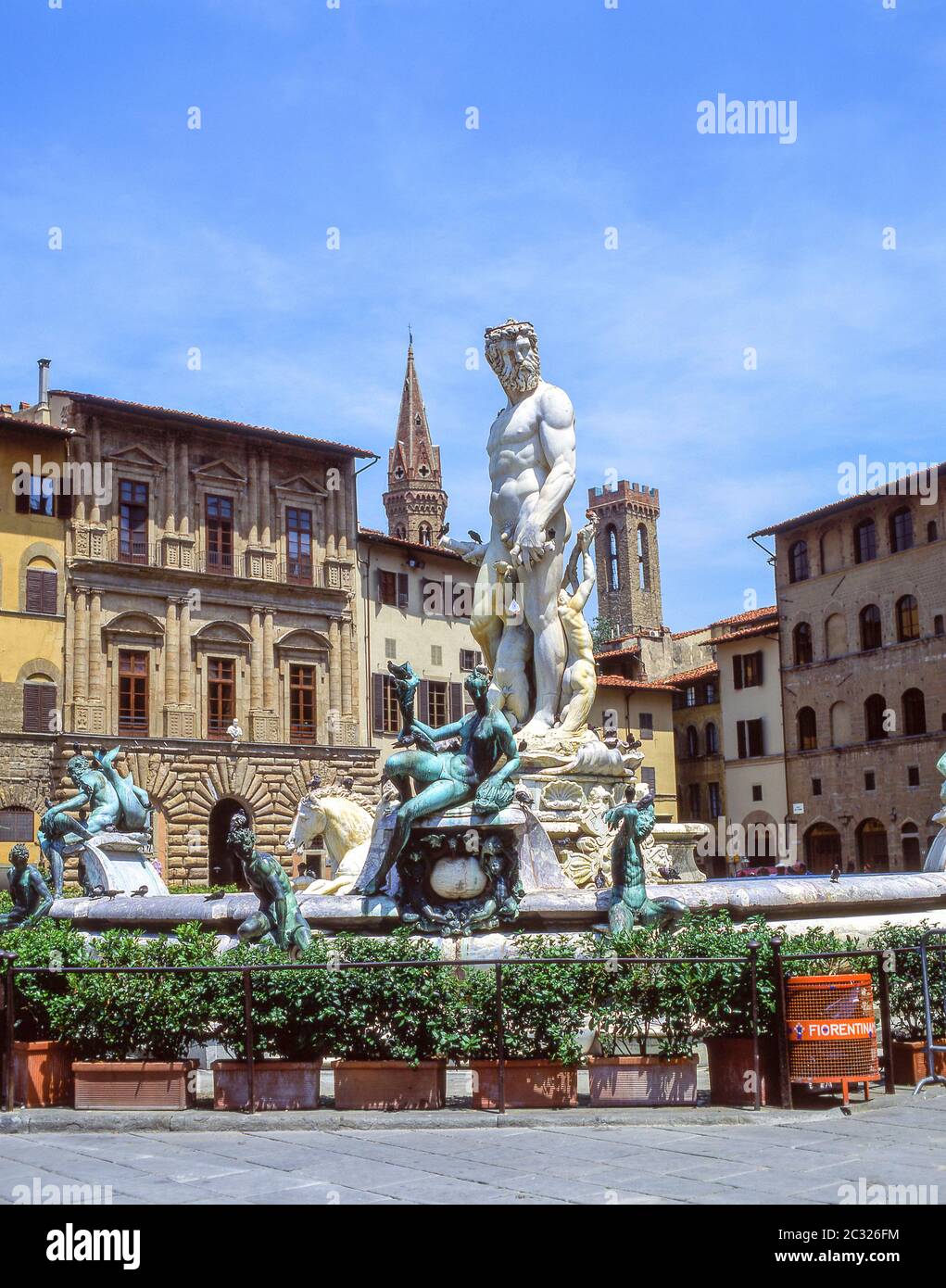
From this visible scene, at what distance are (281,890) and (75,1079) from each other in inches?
72.2

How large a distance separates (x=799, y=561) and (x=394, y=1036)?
57635 millimetres

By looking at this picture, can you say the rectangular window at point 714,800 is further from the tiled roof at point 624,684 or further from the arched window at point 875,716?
the arched window at point 875,716

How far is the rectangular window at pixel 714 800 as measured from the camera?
6919 cm

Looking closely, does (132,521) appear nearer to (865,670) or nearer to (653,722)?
(653,722)

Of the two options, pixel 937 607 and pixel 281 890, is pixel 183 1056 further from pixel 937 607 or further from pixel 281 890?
pixel 937 607

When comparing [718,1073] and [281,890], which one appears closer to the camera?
[718,1073]

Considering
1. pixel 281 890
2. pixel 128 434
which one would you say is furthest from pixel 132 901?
pixel 128 434

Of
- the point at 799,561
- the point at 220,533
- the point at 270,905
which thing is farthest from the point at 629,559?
A: the point at 270,905

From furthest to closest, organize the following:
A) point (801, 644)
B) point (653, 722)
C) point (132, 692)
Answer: point (653, 722) → point (801, 644) → point (132, 692)

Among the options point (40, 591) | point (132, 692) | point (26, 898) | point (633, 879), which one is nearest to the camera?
point (633, 879)

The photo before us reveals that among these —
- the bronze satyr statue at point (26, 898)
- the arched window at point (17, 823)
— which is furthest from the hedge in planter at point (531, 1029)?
the arched window at point (17, 823)

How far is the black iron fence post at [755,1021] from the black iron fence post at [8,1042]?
14.7 feet

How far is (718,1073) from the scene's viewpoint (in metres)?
9.22

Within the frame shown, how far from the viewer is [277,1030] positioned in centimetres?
930
